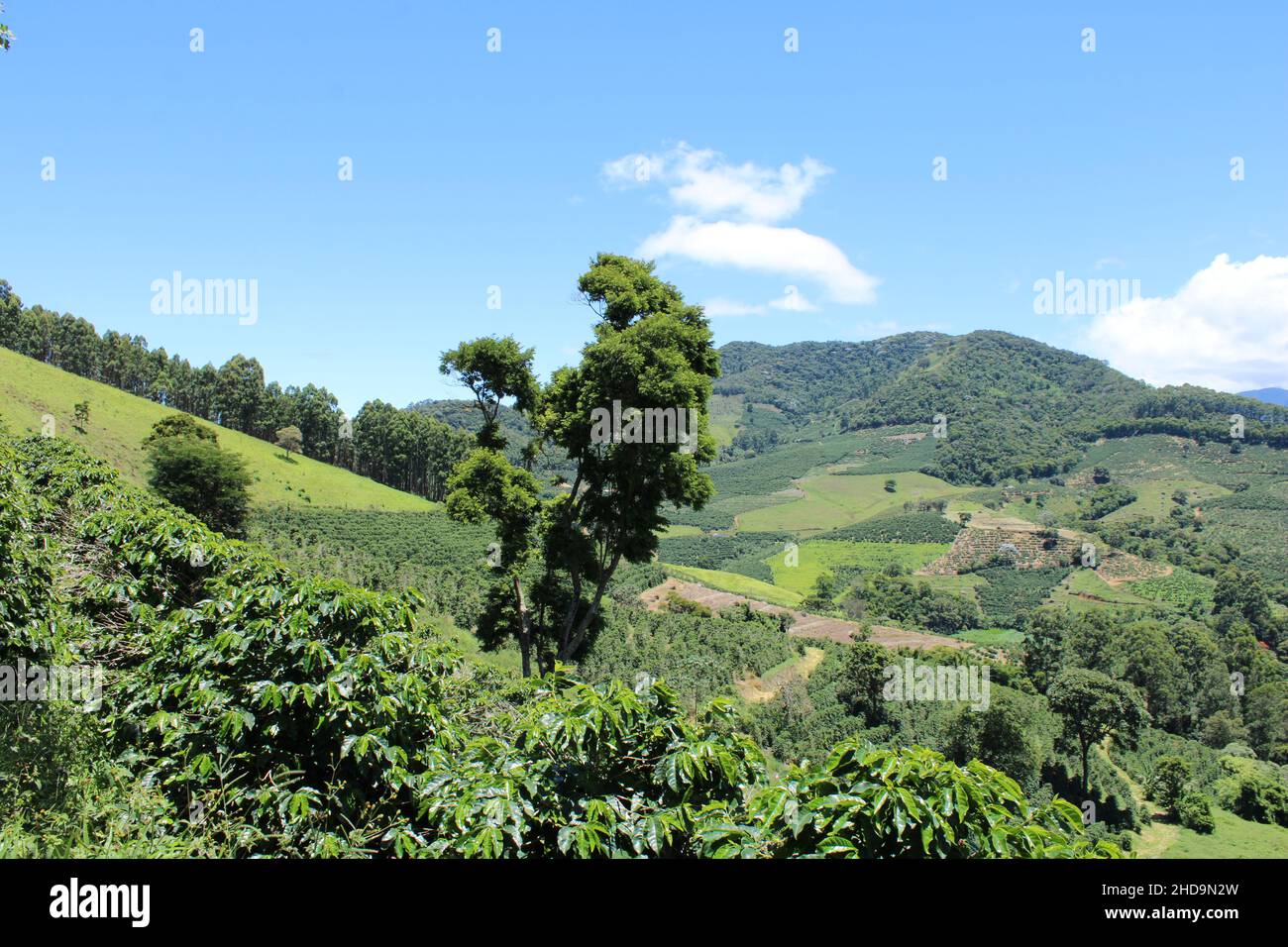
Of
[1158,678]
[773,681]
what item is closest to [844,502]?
[1158,678]

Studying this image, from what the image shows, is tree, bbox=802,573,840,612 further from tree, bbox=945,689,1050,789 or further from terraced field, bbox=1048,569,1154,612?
tree, bbox=945,689,1050,789

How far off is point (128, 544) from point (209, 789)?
4749mm

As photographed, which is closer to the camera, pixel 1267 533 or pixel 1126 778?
pixel 1126 778

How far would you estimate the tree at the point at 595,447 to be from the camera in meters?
13.4

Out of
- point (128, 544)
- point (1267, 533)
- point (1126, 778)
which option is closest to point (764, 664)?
point (1126, 778)

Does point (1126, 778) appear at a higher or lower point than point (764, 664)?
lower

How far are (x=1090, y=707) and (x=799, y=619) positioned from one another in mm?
23965

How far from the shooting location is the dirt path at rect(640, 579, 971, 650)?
49.8 metres

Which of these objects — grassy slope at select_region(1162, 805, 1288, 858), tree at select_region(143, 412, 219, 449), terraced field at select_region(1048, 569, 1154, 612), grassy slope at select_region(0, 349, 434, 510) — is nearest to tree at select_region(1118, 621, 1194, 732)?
grassy slope at select_region(1162, 805, 1288, 858)

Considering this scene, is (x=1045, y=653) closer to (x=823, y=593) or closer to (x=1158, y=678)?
(x=1158, y=678)
